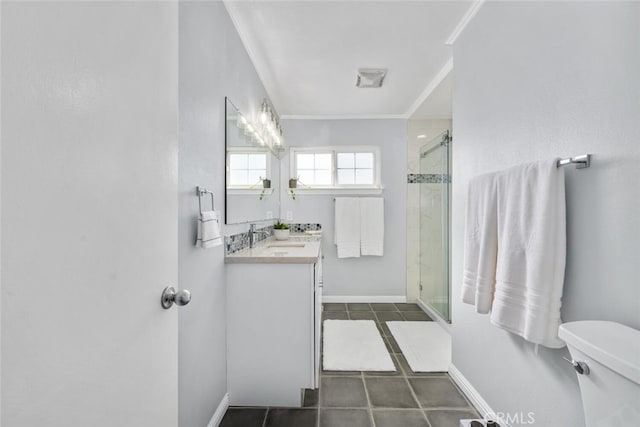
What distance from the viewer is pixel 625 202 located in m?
0.89

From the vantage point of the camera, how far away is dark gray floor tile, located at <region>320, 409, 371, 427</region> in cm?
163

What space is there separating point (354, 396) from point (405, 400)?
319 millimetres

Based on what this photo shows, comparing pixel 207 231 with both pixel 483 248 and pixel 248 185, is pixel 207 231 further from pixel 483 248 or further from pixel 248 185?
pixel 483 248

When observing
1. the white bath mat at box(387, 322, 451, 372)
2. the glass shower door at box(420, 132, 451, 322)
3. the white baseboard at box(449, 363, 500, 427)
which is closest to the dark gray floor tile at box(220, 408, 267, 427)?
the white bath mat at box(387, 322, 451, 372)

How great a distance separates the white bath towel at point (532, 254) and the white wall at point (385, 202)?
2.38 metres

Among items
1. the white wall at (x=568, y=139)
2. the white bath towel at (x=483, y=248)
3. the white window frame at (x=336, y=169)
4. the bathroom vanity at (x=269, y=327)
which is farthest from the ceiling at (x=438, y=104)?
the bathroom vanity at (x=269, y=327)

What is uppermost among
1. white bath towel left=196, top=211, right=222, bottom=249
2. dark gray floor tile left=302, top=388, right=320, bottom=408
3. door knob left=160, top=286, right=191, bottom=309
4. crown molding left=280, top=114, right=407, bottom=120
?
crown molding left=280, top=114, right=407, bottom=120

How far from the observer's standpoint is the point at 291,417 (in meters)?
1.68

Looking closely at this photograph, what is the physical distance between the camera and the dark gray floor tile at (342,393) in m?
1.80

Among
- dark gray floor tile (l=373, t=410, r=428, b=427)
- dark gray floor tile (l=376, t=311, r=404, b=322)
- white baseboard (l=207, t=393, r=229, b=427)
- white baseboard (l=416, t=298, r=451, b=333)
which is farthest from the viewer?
dark gray floor tile (l=376, t=311, r=404, b=322)

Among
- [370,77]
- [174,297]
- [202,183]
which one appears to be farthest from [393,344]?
[370,77]

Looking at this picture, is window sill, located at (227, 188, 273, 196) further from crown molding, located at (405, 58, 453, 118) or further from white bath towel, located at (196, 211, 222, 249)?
crown molding, located at (405, 58, 453, 118)

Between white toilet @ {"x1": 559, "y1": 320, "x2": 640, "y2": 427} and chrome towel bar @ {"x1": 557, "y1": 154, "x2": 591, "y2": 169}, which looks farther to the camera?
chrome towel bar @ {"x1": 557, "y1": 154, "x2": 591, "y2": 169}

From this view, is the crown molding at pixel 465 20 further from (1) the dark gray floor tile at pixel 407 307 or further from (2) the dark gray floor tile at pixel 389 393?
(1) the dark gray floor tile at pixel 407 307
